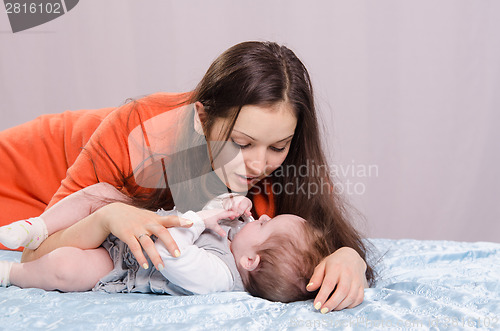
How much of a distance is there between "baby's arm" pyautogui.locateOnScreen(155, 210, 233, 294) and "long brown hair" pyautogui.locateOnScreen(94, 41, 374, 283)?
0.98 feet

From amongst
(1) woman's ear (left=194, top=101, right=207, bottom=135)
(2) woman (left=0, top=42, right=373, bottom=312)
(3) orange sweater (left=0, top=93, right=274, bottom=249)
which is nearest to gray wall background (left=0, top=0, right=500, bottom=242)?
(3) orange sweater (left=0, top=93, right=274, bottom=249)

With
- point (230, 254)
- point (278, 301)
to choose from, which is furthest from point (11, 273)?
point (278, 301)

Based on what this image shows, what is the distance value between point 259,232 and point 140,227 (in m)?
0.30

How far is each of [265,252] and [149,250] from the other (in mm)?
264

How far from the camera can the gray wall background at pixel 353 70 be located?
2.75 metres

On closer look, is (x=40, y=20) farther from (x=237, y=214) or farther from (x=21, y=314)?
(x=21, y=314)

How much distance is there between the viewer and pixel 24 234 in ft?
4.13

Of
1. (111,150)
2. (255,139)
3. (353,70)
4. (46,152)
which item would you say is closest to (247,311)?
(255,139)

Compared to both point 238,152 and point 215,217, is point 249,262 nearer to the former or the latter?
point 215,217

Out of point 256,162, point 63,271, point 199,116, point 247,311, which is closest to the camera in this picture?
point 247,311

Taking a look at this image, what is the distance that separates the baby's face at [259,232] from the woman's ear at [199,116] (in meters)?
0.36

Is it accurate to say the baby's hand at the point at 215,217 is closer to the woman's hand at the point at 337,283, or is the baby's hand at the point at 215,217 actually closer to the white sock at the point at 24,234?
the woman's hand at the point at 337,283

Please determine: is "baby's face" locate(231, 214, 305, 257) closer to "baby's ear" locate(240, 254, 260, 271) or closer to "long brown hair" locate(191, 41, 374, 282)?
"baby's ear" locate(240, 254, 260, 271)

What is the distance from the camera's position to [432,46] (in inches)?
110
